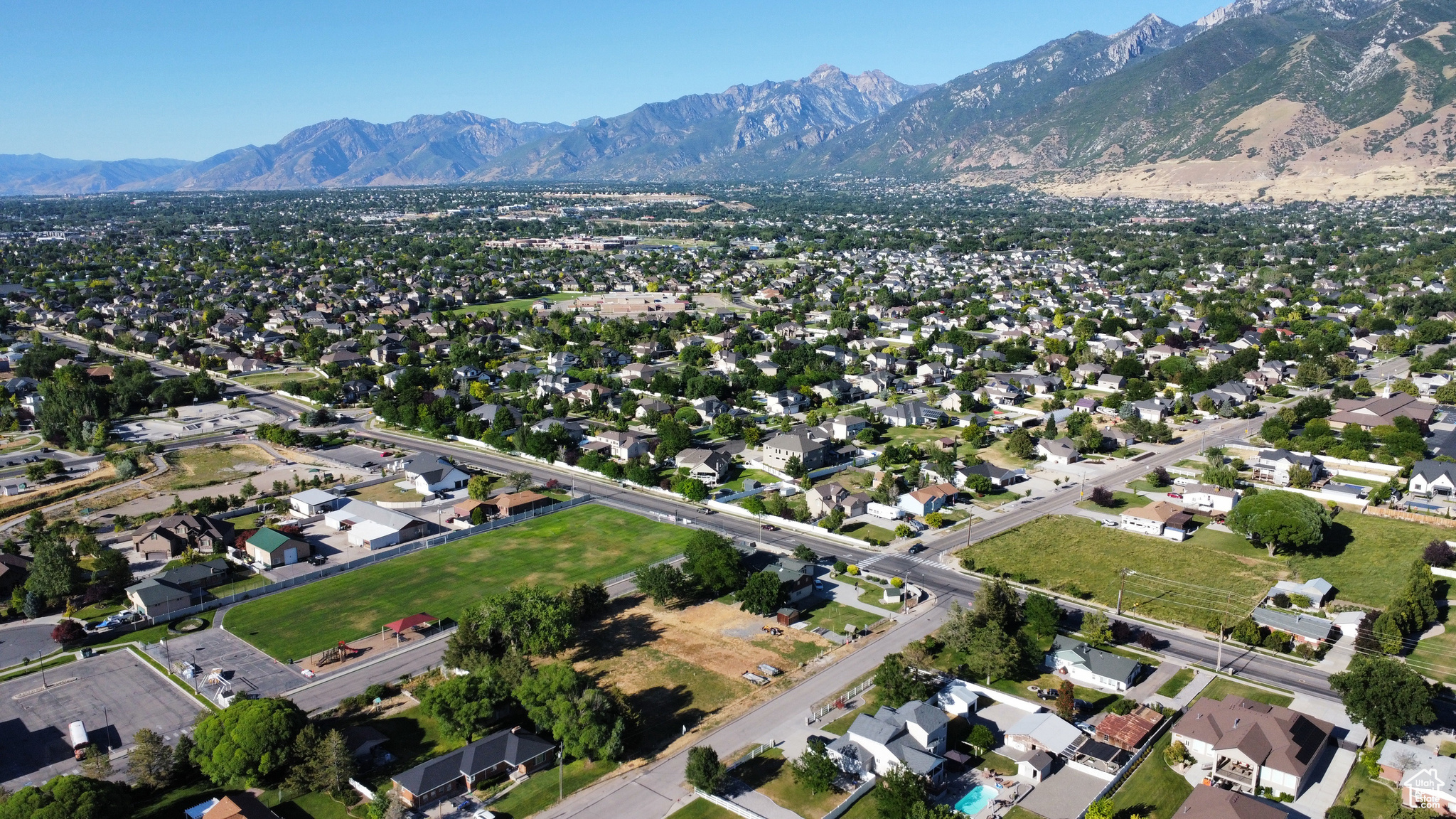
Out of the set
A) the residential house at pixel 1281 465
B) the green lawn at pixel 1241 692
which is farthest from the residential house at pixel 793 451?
the green lawn at pixel 1241 692

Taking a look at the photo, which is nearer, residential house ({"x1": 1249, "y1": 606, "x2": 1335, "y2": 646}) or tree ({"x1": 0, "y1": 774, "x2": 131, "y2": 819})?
tree ({"x1": 0, "y1": 774, "x2": 131, "y2": 819})

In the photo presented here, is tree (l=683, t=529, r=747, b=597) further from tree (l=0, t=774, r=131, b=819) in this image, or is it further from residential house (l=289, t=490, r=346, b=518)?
residential house (l=289, t=490, r=346, b=518)

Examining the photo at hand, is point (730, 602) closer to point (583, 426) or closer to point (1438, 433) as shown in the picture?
point (583, 426)

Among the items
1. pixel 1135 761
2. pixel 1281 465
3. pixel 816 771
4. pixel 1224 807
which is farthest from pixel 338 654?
pixel 1281 465

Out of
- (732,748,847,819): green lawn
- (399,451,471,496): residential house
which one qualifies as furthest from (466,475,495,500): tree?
(732,748,847,819): green lawn

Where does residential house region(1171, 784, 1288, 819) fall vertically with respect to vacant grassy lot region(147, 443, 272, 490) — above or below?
above

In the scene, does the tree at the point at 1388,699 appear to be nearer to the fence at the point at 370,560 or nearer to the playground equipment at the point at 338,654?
the playground equipment at the point at 338,654

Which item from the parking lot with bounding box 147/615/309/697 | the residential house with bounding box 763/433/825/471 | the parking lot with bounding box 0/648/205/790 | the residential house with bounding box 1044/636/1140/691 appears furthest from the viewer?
the residential house with bounding box 763/433/825/471
